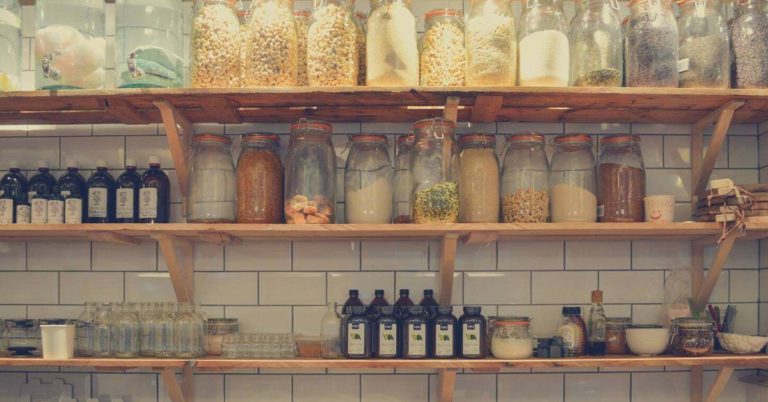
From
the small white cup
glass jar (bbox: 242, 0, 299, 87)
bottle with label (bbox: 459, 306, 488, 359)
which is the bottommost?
bottle with label (bbox: 459, 306, 488, 359)

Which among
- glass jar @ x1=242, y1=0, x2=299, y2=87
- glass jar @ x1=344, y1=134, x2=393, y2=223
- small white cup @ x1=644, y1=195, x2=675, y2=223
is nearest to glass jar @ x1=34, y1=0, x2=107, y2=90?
glass jar @ x1=242, y1=0, x2=299, y2=87

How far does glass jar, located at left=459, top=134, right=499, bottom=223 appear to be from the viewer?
7.09ft

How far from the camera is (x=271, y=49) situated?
2.11 m

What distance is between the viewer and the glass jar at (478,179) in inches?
85.0

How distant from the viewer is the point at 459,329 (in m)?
2.15

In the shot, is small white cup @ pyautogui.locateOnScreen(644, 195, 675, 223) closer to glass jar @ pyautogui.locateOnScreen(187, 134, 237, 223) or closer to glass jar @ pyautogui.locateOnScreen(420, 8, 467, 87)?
glass jar @ pyautogui.locateOnScreen(420, 8, 467, 87)

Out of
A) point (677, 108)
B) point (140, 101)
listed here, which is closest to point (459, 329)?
point (677, 108)

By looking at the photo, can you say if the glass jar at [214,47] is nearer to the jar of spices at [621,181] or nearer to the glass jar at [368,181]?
the glass jar at [368,181]

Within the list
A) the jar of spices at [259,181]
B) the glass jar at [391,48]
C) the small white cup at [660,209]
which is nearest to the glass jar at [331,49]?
the glass jar at [391,48]

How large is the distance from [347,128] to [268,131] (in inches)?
9.9

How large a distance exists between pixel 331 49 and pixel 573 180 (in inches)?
30.9

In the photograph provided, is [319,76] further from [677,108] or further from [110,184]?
[677,108]

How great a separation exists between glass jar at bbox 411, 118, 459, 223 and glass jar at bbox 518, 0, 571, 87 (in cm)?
26

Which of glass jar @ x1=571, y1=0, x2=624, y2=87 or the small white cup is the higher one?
glass jar @ x1=571, y1=0, x2=624, y2=87
